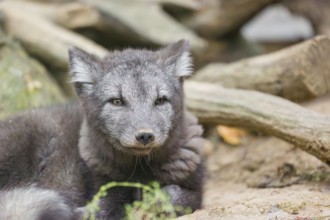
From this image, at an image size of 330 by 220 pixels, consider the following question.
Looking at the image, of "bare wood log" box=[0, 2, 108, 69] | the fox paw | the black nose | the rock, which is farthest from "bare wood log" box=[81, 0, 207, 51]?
the black nose

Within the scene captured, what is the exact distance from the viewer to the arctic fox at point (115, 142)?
5.15 meters

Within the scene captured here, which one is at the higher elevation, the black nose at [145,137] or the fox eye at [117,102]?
A: the fox eye at [117,102]

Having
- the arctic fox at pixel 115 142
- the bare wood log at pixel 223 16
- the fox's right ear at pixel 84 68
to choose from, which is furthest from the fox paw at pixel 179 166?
→ the bare wood log at pixel 223 16

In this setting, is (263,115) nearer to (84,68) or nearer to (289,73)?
(289,73)

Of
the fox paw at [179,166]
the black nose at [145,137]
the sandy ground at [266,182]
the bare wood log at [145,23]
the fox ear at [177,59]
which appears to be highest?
the bare wood log at [145,23]

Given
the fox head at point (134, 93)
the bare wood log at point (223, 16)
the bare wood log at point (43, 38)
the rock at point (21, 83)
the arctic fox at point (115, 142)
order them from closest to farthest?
the fox head at point (134, 93) → the arctic fox at point (115, 142) → the rock at point (21, 83) → the bare wood log at point (43, 38) → the bare wood log at point (223, 16)

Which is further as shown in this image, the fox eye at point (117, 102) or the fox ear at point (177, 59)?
the fox ear at point (177, 59)

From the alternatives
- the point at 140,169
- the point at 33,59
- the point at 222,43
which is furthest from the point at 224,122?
the point at 222,43

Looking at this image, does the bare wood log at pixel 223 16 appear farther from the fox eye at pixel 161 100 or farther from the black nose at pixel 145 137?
the black nose at pixel 145 137

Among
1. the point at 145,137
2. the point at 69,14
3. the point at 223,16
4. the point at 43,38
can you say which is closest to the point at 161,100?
the point at 145,137

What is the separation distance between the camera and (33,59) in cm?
818

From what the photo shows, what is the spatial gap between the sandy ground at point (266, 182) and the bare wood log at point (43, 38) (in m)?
2.20

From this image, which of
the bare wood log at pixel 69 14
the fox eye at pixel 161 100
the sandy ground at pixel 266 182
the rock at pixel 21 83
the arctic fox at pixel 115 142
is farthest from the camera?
the bare wood log at pixel 69 14

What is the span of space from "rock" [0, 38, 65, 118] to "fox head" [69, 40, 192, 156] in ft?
6.52
